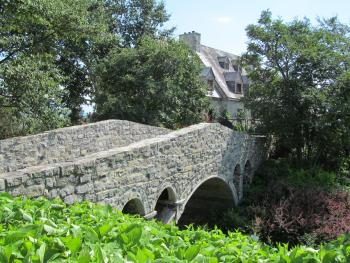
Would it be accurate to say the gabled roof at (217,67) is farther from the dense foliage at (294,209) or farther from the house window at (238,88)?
the dense foliage at (294,209)

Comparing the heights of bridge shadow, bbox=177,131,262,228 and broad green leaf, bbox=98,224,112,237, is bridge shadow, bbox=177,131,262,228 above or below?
below

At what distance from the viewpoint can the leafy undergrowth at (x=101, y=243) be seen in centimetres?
216

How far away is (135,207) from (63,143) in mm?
3574

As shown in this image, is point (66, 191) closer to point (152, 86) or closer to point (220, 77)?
point (152, 86)

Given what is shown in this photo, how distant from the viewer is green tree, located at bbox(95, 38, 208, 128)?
17.2 metres

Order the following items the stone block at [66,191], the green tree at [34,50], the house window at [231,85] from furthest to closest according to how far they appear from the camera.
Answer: the house window at [231,85], the green tree at [34,50], the stone block at [66,191]

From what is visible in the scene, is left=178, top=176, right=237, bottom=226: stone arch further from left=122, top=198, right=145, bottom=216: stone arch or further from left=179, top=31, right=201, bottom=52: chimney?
left=179, top=31, right=201, bottom=52: chimney

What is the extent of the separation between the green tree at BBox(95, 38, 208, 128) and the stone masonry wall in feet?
14.9

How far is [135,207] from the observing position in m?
7.41

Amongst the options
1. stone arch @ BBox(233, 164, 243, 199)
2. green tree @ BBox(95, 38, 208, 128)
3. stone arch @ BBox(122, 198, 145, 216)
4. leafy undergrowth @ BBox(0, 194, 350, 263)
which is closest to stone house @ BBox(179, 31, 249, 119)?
green tree @ BBox(95, 38, 208, 128)

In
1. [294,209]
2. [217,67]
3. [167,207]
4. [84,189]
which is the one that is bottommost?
[294,209]

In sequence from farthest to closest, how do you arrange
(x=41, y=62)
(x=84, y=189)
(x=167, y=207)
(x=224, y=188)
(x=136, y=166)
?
(x=224, y=188) < (x=41, y=62) < (x=167, y=207) < (x=136, y=166) < (x=84, y=189)

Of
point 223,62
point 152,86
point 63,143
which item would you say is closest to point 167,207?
point 63,143

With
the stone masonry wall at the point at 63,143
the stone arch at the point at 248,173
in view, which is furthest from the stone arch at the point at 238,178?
the stone masonry wall at the point at 63,143
